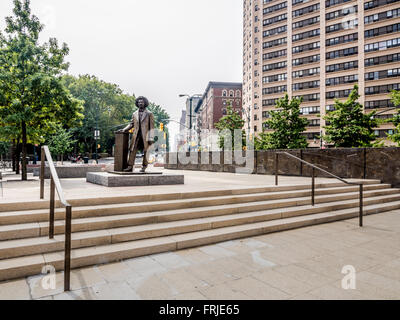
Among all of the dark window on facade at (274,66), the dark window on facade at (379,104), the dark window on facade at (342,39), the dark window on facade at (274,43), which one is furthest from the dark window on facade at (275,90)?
the dark window on facade at (379,104)

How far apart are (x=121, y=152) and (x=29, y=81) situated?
5436 millimetres

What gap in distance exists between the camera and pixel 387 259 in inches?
175

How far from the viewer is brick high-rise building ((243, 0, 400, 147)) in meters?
51.4

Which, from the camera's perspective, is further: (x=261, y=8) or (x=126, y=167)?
(x=261, y=8)

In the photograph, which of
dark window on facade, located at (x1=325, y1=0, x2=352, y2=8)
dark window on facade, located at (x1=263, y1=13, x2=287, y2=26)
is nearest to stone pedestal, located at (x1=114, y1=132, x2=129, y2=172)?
dark window on facade, located at (x1=325, y1=0, x2=352, y2=8)

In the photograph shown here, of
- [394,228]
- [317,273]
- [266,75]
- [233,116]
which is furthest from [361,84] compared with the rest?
[317,273]

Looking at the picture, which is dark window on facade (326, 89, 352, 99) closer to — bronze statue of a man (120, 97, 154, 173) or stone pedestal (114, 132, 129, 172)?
bronze statue of a man (120, 97, 154, 173)

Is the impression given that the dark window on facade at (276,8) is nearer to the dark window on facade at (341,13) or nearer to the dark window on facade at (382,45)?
the dark window on facade at (341,13)

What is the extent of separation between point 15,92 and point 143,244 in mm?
10796

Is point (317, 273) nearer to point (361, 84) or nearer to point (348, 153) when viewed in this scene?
point (348, 153)

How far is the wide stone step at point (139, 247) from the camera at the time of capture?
3.69m

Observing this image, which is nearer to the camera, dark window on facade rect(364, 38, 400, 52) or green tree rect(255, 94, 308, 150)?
green tree rect(255, 94, 308, 150)

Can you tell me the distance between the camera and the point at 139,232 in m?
4.88

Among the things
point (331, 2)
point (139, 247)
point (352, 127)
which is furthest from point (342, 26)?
point (139, 247)
